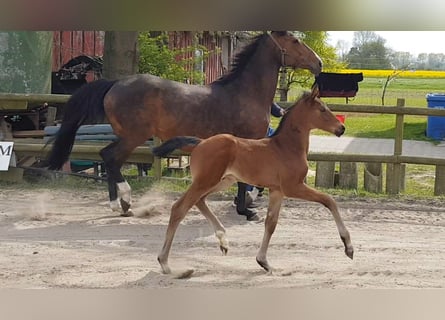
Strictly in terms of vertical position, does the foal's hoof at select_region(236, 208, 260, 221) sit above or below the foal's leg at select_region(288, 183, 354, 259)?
below

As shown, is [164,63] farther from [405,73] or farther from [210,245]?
[405,73]

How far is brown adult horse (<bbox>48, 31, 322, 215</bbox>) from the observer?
5004 mm

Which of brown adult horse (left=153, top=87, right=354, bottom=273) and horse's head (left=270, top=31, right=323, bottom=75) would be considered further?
horse's head (left=270, top=31, right=323, bottom=75)

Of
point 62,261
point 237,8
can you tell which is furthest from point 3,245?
point 237,8

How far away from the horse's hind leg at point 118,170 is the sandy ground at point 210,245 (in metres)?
0.11

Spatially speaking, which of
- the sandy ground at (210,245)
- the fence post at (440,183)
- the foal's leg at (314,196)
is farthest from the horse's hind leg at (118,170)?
the fence post at (440,183)

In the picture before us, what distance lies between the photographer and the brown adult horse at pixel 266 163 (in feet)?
10.7

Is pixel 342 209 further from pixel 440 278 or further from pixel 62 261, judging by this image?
pixel 62 261

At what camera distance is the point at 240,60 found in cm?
500

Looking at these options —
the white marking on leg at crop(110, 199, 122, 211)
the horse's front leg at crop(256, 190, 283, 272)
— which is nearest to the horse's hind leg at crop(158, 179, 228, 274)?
the horse's front leg at crop(256, 190, 283, 272)

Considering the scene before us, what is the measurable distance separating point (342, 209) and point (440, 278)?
2271 mm

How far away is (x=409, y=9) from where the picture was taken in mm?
1245

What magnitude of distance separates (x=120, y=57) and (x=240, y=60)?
1.43 metres

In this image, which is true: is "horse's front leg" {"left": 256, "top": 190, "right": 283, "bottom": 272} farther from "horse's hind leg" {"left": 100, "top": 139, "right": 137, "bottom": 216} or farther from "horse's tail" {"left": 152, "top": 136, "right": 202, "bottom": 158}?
"horse's hind leg" {"left": 100, "top": 139, "right": 137, "bottom": 216}
